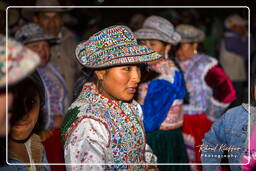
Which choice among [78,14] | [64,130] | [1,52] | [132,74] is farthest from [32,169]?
[78,14]

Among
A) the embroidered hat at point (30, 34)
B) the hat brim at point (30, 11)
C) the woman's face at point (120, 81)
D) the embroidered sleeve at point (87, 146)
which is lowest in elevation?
the embroidered sleeve at point (87, 146)

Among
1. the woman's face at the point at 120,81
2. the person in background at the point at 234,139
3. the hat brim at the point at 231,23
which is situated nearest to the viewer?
the woman's face at the point at 120,81

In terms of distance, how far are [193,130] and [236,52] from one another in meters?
2.24

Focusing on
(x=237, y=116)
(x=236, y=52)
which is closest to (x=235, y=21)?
(x=236, y=52)

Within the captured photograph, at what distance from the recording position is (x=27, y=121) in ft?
5.73

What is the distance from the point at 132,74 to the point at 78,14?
453 centimetres

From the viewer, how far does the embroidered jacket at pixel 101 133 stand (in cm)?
151

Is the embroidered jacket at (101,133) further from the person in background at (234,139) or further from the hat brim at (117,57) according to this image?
the person in background at (234,139)

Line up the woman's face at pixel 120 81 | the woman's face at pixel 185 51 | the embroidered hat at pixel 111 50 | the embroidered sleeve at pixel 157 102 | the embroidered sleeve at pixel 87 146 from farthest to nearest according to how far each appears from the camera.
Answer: the woman's face at pixel 185 51
the embroidered sleeve at pixel 157 102
the woman's face at pixel 120 81
the embroidered hat at pixel 111 50
the embroidered sleeve at pixel 87 146

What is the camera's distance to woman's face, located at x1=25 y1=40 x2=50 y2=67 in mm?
3137

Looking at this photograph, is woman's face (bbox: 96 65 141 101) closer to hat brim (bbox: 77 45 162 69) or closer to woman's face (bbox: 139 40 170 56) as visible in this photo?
hat brim (bbox: 77 45 162 69)

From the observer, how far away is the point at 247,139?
6.24 ft

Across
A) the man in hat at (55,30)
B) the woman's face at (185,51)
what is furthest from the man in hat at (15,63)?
the woman's face at (185,51)

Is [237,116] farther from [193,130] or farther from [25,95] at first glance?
[193,130]
